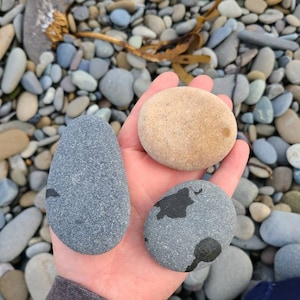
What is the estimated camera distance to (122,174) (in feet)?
3.75

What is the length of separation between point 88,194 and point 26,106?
2.60 feet

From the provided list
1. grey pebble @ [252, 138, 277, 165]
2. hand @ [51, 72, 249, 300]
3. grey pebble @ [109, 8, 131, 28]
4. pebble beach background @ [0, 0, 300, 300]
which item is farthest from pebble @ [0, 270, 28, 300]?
grey pebble @ [109, 8, 131, 28]

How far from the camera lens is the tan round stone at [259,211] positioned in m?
1.54

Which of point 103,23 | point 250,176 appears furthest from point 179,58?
point 250,176

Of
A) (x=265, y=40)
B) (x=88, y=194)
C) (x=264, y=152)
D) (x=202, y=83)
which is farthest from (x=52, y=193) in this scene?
(x=265, y=40)

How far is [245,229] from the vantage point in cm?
153

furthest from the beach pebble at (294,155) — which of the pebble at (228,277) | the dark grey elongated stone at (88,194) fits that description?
the dark grey elongated stone at (88,194)

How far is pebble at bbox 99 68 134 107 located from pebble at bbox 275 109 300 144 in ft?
1.97

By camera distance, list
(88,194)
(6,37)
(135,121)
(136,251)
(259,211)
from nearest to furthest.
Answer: (88,194) → (136,251) → (135,121) → (259,211) → (6,37)

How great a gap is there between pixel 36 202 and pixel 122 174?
59cm

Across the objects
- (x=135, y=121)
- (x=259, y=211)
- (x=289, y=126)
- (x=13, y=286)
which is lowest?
(x=13, y=286)

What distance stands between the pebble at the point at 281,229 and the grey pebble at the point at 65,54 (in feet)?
3.35

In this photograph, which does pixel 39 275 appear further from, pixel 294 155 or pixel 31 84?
pixel 294 155

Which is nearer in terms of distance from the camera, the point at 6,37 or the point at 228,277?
the point at 228,277
